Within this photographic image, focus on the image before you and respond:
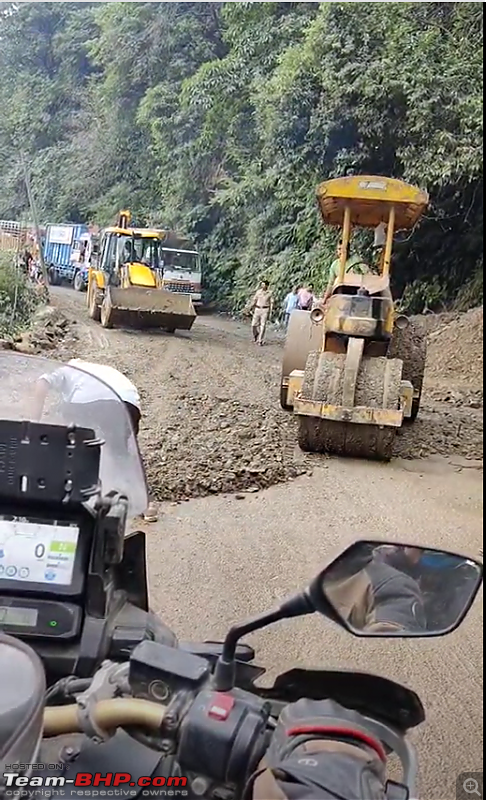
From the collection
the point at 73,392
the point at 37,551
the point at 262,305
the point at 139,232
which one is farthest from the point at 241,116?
the point at 37,551

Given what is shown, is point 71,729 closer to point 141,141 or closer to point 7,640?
point 7,640

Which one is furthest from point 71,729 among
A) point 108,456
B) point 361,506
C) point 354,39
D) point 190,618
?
point 354,39

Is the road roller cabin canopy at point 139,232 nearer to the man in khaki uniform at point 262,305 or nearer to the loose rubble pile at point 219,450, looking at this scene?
the man in khaki uniform at point 262,305

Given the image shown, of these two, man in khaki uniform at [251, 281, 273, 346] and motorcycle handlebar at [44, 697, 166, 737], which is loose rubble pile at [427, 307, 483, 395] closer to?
man in khaki uniform at [251, 281, 273, 346]

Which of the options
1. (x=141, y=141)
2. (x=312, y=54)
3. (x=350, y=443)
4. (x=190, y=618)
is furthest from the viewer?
(x=350, y=443)

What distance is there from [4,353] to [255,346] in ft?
5.35

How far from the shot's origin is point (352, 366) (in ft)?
9.55

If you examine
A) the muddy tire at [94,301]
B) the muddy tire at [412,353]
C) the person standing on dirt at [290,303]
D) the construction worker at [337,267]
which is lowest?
the muddy tire at [412,353]

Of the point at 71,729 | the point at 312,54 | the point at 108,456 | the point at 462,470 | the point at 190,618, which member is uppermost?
the point at 312,54

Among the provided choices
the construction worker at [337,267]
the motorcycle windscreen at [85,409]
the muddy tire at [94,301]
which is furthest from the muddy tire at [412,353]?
the motorcycle windscreen at [85,409]

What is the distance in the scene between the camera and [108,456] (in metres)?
0.87

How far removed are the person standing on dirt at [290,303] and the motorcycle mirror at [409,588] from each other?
188 cm

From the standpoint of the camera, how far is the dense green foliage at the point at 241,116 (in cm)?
171

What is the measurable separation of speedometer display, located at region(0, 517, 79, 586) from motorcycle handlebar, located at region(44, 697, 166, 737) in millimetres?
183
